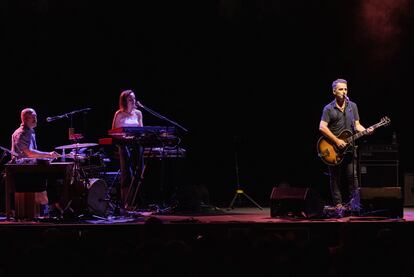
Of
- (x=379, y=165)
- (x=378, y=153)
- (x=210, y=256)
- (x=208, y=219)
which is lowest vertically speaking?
(x=208, y=219)

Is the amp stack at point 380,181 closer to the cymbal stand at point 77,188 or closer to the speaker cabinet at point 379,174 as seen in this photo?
the speaker cabinet at point 379,174

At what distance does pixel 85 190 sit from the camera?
9.33 metres

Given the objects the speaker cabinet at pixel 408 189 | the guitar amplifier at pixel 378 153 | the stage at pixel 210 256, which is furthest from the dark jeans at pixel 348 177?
the stage at pixel 210 256

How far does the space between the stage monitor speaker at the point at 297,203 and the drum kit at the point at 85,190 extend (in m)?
2.37

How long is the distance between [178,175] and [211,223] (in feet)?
13.2

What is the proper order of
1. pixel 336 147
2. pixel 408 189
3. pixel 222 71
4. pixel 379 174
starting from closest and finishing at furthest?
pixel 379 174, pixel 336 147, pixel 408 189, pixel 222 71

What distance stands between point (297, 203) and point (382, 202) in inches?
46.1

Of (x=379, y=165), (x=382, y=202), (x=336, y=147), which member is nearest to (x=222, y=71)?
(x=336, y=147)

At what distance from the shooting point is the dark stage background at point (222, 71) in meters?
12.3

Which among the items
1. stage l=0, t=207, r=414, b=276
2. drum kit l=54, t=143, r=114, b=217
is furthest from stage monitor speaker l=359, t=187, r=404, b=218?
stage l=0, t=207, r=414, b=276

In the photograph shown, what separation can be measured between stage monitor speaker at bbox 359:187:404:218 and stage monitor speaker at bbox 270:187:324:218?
60cm

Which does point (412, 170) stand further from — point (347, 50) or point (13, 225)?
point (13, 225)

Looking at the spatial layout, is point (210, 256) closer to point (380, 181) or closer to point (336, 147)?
point (380, 181)

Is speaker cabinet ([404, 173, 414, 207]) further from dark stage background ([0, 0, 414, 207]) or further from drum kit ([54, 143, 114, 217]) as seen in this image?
drum kit ([54, 143, 114, 217])
